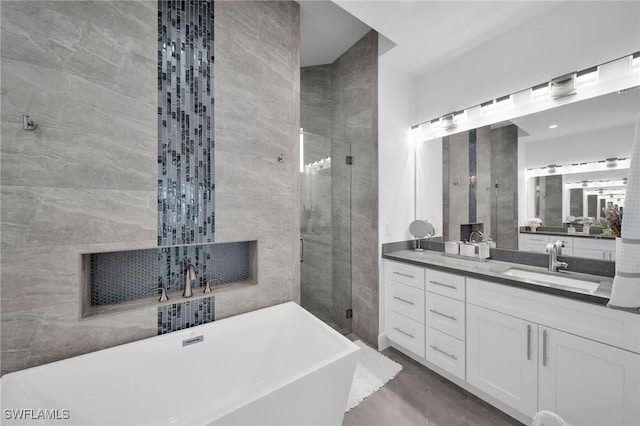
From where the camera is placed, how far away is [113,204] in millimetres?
1460

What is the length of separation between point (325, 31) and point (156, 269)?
2728mm

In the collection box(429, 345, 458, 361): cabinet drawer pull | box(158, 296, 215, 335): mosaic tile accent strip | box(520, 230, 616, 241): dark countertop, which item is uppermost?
box(520, 230, 616, 241): dark countertop

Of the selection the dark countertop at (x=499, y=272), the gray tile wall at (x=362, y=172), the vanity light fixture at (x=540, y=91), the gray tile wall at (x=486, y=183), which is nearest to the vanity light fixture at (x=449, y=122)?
the gray tile wall at (x=486, y=183)

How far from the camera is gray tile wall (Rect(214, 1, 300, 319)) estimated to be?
1.83 meters

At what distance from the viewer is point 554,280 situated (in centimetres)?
177

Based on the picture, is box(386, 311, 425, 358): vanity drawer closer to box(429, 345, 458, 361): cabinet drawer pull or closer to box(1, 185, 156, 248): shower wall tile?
box(429, 345, 458, 361): cabinet drawer pull

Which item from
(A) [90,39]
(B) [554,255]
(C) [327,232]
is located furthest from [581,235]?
(A) [90,39]

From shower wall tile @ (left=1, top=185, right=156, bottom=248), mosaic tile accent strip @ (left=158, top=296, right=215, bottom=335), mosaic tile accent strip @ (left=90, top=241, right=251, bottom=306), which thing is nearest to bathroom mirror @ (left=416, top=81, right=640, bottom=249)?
mosaic tile accent strip @ (left=90, top=241, right=251, bottom=306)

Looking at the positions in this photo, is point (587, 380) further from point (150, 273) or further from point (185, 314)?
point (150, 273)

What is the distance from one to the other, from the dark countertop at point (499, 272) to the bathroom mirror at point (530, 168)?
0.97 ft

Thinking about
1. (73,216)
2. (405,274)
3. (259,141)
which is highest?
(259,141)

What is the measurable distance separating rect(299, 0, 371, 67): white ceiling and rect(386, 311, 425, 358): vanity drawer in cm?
294

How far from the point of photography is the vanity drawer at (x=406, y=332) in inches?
87.2

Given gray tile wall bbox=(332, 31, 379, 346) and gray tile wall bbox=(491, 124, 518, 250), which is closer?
gray tile wall bbox=(491, 124, 518, 250)
